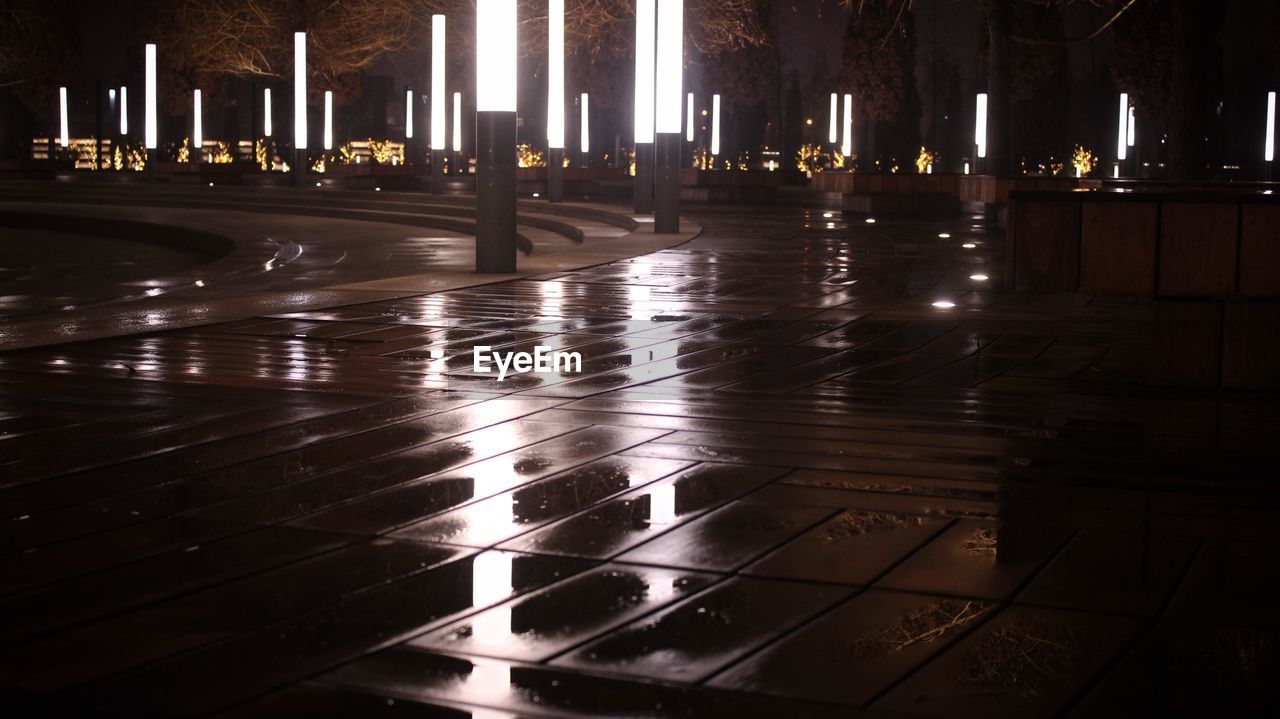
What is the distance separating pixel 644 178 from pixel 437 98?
40.2 feet

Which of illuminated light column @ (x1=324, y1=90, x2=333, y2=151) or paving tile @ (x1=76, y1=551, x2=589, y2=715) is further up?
illuminated light column @ (x1=324, y1=90, x2=333, y2=151)

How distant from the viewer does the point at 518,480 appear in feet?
16.7

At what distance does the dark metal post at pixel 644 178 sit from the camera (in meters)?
21.4

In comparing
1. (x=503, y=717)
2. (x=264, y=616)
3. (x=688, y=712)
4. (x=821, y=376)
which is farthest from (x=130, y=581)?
(x=821, y=376)

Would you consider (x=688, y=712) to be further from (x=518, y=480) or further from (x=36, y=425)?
(x=36, y=425)

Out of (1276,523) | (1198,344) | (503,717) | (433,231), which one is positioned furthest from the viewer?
(433,231)

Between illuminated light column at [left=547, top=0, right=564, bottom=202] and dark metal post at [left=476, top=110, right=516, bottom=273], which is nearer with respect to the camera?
dark metal post at [left=476, top=110, right=516, bottom=273]

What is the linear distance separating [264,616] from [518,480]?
1.61m

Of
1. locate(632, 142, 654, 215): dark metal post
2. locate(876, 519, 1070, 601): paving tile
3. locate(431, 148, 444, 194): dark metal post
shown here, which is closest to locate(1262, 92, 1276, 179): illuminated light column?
locate(431, 148, 444, 194): dark metal post

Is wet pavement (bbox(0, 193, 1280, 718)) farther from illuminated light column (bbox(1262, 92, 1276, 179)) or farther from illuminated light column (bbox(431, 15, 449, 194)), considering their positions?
illuminated light column (bbox(1262, 92, 1276, 179))

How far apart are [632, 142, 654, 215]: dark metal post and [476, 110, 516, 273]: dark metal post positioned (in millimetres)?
8388

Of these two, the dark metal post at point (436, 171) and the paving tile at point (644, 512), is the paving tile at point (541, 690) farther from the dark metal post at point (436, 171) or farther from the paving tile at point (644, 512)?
the dark metal post at point (436, 171)

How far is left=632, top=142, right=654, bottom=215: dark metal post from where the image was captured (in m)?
21.4

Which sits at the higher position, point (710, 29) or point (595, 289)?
point (710, 29)
